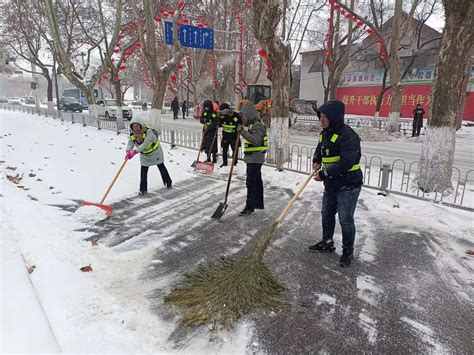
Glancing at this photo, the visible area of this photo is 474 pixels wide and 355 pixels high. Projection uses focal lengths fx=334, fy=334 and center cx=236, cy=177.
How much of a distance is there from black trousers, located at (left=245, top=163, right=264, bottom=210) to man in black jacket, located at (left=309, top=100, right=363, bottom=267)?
1.47 meters

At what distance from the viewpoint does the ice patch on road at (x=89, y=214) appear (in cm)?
487

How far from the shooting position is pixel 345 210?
3.60 metres

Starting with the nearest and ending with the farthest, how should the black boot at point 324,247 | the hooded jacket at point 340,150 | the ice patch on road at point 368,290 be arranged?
the ice patch on road at point 368,290 < the hooded jacket at point 340,150 < the black boot at point 324,247

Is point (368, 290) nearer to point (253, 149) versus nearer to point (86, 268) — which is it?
point (253, 149)

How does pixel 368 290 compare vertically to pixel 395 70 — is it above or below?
below

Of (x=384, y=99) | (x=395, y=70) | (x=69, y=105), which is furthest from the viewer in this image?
(x=69, y=105)

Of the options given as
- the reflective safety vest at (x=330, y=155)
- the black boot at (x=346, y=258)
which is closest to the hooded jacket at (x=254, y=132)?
the reflective safety vest at (x=330, y=155)

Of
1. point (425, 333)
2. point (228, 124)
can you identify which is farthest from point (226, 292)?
point (228, 124)

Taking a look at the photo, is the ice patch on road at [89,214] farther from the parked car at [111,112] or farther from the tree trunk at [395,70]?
the parked car at [111,112]

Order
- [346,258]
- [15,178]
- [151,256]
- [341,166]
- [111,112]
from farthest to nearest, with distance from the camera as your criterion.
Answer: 1. [111,112]
2. [15,178]
3. [151,256]
4. [346,258]
5. [341,166]

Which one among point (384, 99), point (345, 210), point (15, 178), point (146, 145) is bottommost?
point (15, 178)

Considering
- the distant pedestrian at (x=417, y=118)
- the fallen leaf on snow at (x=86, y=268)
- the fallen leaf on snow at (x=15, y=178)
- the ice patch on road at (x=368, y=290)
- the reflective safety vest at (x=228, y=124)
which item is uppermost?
the distant pedestrian at (x=417, y=118)

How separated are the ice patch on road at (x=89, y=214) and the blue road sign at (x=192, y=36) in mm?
8221

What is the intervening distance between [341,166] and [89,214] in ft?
12.0
